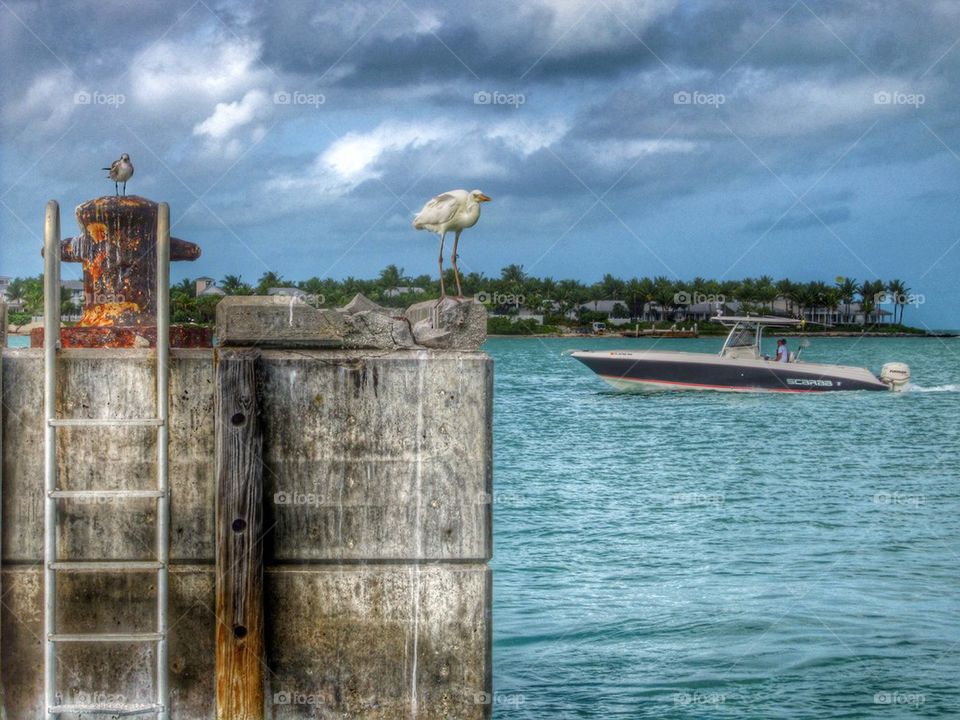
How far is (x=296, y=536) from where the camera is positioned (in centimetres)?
625

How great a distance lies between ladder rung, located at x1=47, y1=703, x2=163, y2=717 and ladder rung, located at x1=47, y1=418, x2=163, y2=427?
1.53 metres

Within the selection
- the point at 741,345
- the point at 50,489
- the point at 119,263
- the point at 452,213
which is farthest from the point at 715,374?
the point at 50,489

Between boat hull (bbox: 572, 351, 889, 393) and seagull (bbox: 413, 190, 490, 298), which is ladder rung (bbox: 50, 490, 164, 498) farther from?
boat hull (bbox: 572, 351, 889, 393)

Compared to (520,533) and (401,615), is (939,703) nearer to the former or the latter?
(401,615)

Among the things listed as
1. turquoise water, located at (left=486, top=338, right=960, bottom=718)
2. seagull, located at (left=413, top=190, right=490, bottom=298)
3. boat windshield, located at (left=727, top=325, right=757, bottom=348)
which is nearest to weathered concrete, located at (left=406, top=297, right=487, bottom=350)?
seagull, located at (left=413, top=190, right=490, bottom=298)

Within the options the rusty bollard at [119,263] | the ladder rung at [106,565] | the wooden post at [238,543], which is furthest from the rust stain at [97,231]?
the ladder rung at [106,565]

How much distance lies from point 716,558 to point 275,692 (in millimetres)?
17407

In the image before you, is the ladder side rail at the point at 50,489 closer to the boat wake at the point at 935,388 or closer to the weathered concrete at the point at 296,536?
the weathered concrete at the point at 296,536

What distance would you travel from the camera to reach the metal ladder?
Result: 609 centimetres

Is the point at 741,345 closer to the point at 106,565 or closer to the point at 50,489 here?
the point at 106,565

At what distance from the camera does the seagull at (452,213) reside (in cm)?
745

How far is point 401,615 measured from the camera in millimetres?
6234

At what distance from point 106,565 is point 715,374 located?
5113cm

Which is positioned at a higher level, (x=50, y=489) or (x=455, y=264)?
(x=455, y=264)
